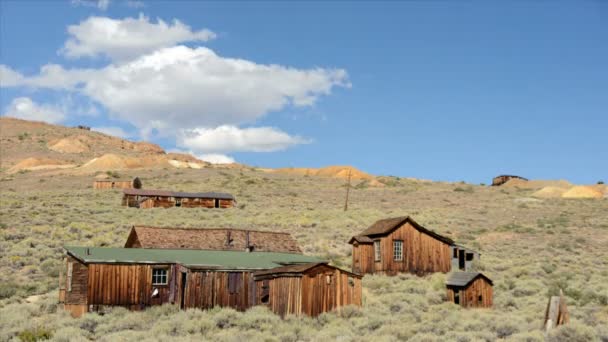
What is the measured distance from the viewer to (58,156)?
121062mm

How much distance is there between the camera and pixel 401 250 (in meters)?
39.0

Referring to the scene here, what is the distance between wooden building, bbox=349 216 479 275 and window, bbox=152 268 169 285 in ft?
43.3

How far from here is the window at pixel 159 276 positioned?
29562 mm

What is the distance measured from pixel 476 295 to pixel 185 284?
510 inches

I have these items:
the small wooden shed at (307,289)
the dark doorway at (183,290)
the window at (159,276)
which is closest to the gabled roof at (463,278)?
the small wooden shed at (307,289)

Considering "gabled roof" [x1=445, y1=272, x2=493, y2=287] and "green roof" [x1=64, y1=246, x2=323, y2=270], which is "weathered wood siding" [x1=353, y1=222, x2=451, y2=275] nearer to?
"green roof" [x1=64, y1=246, x2=323, y2=270]

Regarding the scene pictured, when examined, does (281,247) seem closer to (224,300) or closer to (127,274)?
(224,300)

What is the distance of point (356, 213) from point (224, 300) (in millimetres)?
33645

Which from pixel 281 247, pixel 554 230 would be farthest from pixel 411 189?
pixel 281 247

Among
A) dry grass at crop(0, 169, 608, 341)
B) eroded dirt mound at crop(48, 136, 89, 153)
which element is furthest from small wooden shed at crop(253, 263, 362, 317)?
eroded dirt mound at crop(48, 136, 89, 153)

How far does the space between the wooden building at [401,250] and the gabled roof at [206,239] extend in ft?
13.6

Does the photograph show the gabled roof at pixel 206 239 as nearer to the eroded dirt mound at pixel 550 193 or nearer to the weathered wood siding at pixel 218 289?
the weathered wood siding at pixel 218 289

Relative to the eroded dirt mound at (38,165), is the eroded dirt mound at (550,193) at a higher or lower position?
lower

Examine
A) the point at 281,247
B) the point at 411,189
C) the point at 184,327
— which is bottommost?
the point at 184,327
